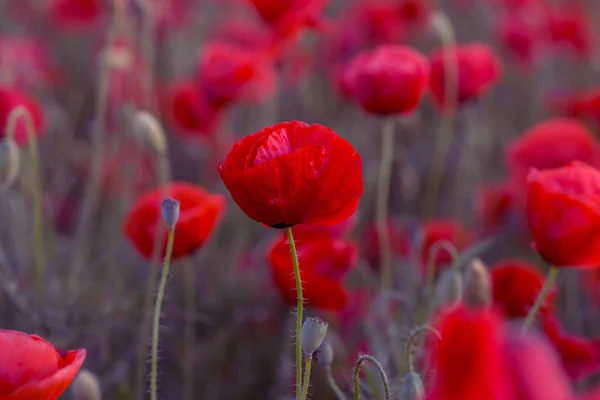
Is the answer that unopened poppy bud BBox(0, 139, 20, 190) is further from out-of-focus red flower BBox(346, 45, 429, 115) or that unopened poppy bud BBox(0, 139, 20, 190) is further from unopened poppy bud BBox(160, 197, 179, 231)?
out-of-focus red flower BBox(346, 45, 429, 115)

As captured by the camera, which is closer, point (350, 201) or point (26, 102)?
point (350, 201)

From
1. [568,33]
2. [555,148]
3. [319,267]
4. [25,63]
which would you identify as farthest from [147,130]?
[568,33]

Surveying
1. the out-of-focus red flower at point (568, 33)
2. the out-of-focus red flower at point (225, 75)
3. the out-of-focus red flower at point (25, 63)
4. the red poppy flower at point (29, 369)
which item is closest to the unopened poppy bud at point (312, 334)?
the red poppy flower at point (29, 369)

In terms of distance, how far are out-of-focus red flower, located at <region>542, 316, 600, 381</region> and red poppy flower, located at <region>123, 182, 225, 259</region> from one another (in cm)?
41

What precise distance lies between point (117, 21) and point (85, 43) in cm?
180

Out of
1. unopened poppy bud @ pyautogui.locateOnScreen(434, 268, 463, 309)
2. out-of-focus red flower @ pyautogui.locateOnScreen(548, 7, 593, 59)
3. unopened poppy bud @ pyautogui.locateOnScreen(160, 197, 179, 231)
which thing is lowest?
unopened poppy bud @ pyautogui.locateOnScreen(434, 268, 463, 309)

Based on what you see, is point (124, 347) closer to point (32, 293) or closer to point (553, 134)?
point (32, 293)

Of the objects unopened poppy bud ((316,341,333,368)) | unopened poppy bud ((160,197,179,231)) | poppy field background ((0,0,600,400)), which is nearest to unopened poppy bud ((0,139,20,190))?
poppy field background ((0,0,600,400))

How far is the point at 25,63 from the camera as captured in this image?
5.45 feet

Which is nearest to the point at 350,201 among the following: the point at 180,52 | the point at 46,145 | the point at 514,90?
the point at 46,145

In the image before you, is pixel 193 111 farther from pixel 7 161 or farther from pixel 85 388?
pixel 85 388

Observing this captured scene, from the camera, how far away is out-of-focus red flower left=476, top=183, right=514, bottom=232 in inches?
50.9

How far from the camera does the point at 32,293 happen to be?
1.05 m

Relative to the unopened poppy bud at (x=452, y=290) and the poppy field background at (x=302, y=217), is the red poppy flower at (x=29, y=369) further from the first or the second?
the unopened poppy bud at (x=452, y=290)
